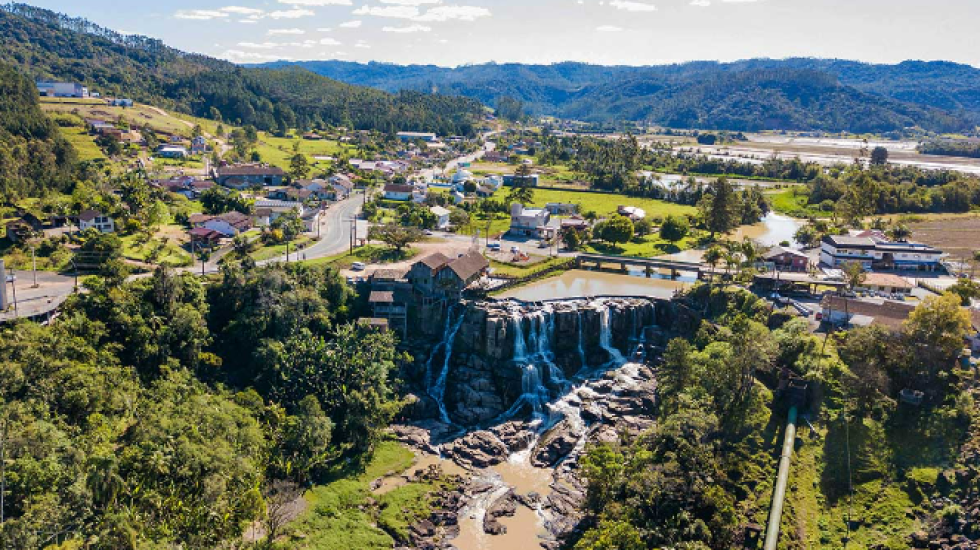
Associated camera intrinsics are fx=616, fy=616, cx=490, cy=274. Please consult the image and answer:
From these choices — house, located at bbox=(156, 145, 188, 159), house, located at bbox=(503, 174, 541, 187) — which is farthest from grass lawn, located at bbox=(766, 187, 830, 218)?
house, located at bbox=(156, 145, 188, 159)

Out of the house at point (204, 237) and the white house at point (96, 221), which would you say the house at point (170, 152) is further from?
the house at point (204, 237)

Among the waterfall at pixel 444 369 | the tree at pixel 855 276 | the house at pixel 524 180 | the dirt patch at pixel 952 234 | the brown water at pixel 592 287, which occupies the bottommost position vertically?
the waterfall at pixel 444 369

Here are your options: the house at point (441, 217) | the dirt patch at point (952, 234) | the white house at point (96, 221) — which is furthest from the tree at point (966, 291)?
the white house at point (96, 221)

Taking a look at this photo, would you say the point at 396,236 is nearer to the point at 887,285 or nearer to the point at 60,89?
the point at 887,285

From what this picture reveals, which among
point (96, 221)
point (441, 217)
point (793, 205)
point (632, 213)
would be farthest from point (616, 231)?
point (96, 221)

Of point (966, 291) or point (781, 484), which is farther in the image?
point (966, 291)

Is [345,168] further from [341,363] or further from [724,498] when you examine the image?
[724,498]
